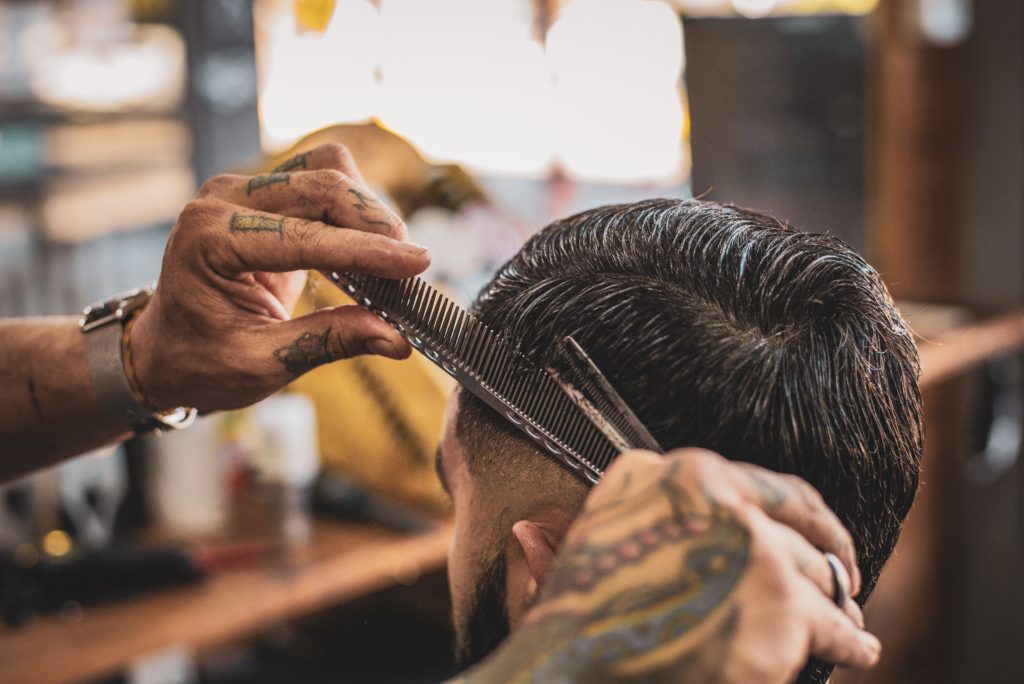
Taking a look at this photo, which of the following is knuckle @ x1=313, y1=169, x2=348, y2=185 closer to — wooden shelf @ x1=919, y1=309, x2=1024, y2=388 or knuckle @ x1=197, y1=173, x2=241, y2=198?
knuckle @ x1=197, y1=173, x2=241, y2=198

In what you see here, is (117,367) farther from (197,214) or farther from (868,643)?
(868,643)

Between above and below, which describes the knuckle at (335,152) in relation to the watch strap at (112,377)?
A: above

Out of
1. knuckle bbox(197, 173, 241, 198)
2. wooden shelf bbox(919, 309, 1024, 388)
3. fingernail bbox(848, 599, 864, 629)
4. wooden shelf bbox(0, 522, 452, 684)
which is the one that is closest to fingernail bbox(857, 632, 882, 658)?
fingernail bbox(848, 599, 864, 629)

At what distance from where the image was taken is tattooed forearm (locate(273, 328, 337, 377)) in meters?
1.09

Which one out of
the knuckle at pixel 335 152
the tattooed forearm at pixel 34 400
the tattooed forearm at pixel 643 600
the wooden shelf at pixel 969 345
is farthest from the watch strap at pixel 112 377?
the wooden shelf at pixel 969 345

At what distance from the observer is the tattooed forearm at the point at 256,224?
→ 104cm

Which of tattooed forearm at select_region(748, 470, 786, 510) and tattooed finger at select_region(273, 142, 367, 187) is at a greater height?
tattooed finger at select_region(273, 142, 367, 187)

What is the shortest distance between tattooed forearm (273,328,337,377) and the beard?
0.30 meters

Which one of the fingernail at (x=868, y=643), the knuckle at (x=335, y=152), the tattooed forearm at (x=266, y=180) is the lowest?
the fingernail at (x=868, y=643)

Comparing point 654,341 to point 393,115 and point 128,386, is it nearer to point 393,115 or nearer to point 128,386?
point 128,386

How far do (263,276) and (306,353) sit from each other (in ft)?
0.52

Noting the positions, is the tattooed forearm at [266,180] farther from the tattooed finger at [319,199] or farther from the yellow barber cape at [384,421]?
the yellow barber cape at [384,421]

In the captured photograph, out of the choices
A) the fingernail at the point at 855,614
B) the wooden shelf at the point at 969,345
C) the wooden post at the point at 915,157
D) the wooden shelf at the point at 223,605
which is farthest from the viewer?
the wooden post at the point at 915,157

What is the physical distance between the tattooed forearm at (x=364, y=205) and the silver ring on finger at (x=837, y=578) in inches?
21.1
